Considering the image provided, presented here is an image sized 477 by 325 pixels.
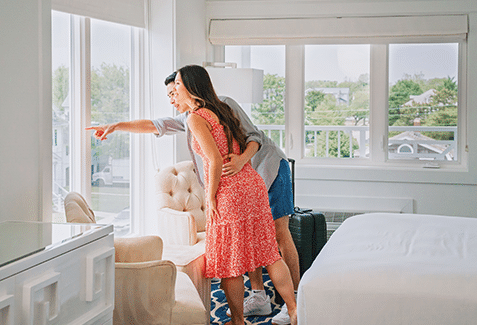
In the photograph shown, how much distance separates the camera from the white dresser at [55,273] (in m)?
1.27

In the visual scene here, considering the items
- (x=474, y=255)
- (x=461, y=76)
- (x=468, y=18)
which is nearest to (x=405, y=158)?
(x=461, y=76)

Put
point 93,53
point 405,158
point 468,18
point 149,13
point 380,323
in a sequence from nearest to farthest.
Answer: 1. point 380,323
2. point 93,53
3. point 149,13
4. point 468,18
5. point 405,158

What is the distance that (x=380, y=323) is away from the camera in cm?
186

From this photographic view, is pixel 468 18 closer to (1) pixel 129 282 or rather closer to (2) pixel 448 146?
(2) pixel 448 146

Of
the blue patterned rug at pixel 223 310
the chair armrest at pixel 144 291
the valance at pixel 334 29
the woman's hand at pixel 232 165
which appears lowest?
the blue patterned rug at pixel 223 310

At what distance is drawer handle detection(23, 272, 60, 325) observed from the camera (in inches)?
50.6

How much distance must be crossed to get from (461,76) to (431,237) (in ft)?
7.89

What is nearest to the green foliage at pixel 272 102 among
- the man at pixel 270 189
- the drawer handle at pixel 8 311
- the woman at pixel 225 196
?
the man at pixel 270 189

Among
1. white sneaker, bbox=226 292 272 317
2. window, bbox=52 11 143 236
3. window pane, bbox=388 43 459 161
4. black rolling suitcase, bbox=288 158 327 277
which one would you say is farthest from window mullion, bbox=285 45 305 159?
white sneaker, bbox=226 292 272 317

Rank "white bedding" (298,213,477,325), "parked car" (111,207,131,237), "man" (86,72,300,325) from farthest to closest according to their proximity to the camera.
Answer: "parked car" (111,207,131,237) → "man" (86,72,300,325) → "white bedding" (298,213,477,325)

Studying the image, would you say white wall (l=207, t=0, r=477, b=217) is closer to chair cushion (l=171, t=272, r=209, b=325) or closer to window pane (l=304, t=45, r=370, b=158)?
window pane (l=304, t=45, r=370, b=158)

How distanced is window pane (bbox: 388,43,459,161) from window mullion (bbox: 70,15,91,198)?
8.95 ft

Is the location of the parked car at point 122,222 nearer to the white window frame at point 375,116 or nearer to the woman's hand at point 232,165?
the woman's hand at point 232,165

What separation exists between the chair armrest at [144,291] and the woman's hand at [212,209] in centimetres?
46
